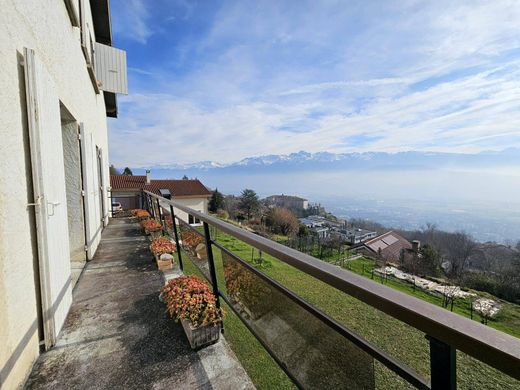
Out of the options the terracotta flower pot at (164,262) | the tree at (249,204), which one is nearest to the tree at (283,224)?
the tree at (249,204)

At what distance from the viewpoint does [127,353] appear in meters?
1.80

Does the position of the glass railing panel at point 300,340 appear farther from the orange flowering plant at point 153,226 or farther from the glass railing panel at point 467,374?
the orange flowering plant at point 153,226

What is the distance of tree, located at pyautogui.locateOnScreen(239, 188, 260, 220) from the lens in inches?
1695

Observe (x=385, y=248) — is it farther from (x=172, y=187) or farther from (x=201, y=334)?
(x=201, y=334)

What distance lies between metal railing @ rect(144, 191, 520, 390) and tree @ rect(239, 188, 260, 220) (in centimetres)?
4117

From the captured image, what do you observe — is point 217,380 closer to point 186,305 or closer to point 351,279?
point 186,305

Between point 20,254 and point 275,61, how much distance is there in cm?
1447

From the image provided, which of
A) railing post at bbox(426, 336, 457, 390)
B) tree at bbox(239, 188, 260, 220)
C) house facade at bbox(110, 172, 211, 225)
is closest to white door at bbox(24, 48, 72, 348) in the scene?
railing post at bbox(426, 336, 457, 390)

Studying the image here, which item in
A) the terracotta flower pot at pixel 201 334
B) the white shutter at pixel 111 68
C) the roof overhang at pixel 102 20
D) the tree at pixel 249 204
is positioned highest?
the roof overhang at pixel 102 20

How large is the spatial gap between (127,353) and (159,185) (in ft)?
78.2

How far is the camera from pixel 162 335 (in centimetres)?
199

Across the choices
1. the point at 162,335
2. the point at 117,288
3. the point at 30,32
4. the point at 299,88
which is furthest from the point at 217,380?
the point at 299,88

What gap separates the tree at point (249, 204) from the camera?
4306cm

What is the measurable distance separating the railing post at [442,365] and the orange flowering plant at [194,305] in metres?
1.57
